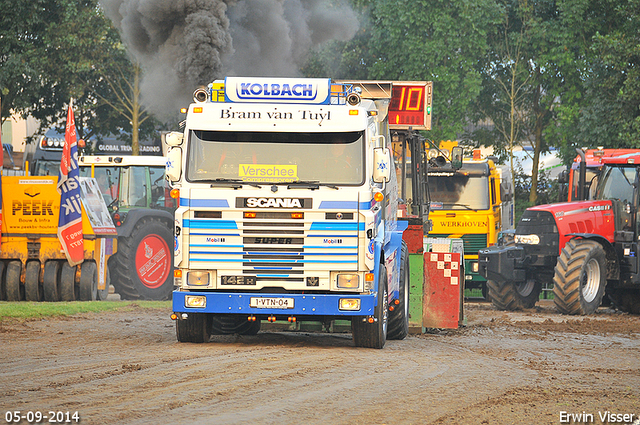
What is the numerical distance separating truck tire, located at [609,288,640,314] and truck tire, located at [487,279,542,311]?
1625mm

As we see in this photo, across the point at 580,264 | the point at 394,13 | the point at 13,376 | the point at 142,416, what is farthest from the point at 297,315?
the point at 394,13

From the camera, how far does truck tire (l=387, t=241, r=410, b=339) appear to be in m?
12.4

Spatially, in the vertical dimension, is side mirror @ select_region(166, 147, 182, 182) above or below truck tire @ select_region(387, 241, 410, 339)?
above

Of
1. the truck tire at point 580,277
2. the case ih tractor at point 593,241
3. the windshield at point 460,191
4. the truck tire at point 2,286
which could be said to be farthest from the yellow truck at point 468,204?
the truck tire at point 2,286

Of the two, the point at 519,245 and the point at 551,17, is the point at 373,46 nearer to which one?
the point at 551,17

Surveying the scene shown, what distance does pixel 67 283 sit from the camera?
17.0 meters

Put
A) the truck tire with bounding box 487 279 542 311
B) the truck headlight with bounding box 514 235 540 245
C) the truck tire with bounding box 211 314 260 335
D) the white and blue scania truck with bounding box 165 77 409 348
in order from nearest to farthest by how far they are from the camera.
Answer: the white and blue scania truck with bounding box 165 77 409 348 → the truck tire with bounding box 211 314 260 335 → the truck headlight with bounding box 514 235 540 245 → the truck tire with bounding box 487 279 542 311

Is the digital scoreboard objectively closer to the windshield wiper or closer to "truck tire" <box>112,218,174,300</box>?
the windshield wiper

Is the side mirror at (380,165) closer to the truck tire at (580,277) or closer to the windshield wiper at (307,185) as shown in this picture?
the windshield wiper at (307,185)

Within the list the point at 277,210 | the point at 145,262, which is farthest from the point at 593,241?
the point at 277,210

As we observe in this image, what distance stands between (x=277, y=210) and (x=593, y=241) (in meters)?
9.30

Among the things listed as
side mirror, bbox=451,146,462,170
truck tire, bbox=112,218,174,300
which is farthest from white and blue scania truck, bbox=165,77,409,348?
truck tire, bbox=112,218,174,300

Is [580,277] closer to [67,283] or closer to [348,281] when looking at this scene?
[348,281]

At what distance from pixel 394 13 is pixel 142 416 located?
26170 millimetres
